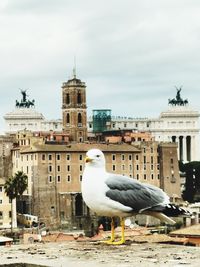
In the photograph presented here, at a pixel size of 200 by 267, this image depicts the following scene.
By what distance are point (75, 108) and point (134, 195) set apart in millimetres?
71474

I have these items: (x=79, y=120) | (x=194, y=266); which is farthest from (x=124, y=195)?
(x=79, y=120)

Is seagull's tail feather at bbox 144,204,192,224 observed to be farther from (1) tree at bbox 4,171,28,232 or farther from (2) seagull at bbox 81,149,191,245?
(1) tree at bbox 4,171,28,232

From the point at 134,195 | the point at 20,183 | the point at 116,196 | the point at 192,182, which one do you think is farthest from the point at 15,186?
the point at 116,196

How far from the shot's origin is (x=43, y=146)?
225ft

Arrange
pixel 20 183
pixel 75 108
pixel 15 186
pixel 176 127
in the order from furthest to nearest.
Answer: pixel 176 127 → pixel 75 108 → pixel 20 183 → pixel 15 186

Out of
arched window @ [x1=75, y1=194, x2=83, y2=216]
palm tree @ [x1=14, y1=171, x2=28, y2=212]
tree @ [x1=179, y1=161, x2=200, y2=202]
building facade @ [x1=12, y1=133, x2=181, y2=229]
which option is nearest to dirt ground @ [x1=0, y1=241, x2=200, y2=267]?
palm tree @ [x1=14, y1=171, x2=28, y2=212]

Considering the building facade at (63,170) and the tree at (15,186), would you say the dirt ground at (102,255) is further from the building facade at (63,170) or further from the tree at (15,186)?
the building facade at (63,170)

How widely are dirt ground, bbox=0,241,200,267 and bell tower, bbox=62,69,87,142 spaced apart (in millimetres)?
70875

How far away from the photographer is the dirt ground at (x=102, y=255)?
7.23 m

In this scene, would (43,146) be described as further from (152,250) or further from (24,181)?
(152,250)

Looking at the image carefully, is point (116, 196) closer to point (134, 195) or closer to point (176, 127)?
point (134, 195)

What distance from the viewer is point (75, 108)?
265 feet

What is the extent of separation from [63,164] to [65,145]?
201 centimetres

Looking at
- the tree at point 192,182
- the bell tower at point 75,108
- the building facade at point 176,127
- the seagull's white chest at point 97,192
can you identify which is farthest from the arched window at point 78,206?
the seagull's white chest at point 97,192
